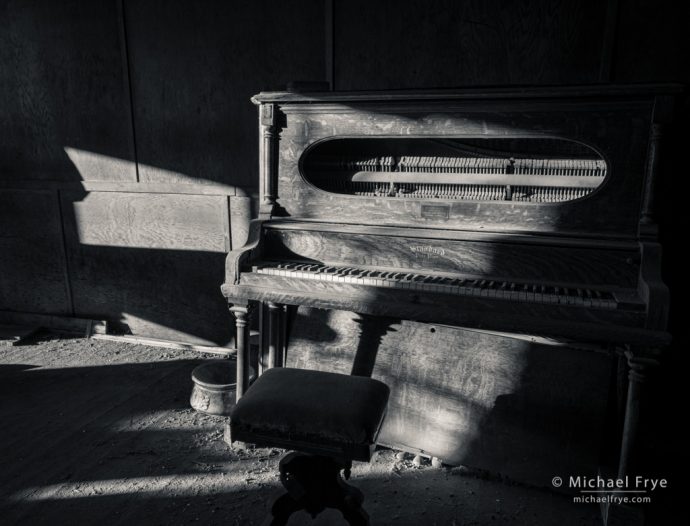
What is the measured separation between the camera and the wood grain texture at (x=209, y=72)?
3.26m

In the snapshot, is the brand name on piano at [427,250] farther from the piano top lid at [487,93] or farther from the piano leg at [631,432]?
the piano leg at [631,432]

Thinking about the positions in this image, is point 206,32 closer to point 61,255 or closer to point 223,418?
point 61,255

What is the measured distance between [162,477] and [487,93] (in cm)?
224

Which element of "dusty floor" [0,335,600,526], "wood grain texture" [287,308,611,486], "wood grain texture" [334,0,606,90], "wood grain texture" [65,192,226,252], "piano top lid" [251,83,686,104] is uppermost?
"wood grain texture" [334,0,606,90]

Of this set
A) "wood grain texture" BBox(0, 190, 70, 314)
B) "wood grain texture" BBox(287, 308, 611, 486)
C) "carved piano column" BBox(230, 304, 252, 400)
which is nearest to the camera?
"wood grain texture" BBox(287, 308, 611, 486)

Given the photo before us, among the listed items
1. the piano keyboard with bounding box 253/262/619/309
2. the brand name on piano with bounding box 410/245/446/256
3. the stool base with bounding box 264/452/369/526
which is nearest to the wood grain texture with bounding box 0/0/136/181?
the piano keyboard with bounding box 253/262/619/309

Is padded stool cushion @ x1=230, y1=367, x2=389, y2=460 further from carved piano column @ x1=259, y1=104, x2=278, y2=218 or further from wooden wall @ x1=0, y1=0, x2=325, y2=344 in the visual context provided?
wooden wall @ x1=0, y1=0, x2=325, y2=344

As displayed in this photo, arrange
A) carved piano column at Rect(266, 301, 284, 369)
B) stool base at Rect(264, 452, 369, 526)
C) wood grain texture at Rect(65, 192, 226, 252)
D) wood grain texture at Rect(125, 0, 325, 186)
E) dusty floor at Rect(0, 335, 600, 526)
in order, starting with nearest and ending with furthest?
stool base at Rect(264, 452, 369, 526)
dusty floor at Rect(0, 335, 600, 526)
carved piano column at Rect(266, 301, 284, 369)
wood grain texture at Rect(125, 0, 325, 186)
wood grain texture at Rect(65, 192, 226, 252)

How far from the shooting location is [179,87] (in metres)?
3.54

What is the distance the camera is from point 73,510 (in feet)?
7.14

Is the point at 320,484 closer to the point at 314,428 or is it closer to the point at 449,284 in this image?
the point at 314,428

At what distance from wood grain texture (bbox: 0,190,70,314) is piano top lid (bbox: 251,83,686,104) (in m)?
2.54

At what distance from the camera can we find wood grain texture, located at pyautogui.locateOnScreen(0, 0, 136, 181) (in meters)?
3.69

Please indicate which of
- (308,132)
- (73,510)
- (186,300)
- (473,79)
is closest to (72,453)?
(73,510)
